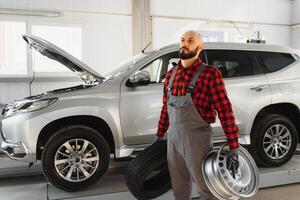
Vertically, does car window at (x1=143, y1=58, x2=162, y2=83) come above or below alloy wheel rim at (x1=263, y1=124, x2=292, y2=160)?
above

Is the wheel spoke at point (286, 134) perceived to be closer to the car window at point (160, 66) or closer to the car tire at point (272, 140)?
the car tire at point (272, 140)

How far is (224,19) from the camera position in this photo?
8.56m

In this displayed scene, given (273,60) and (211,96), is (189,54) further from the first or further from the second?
(273,60)

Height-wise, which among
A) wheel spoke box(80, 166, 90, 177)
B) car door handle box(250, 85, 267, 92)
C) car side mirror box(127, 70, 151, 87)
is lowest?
wheel spoke box(80, 166, 90, 177)

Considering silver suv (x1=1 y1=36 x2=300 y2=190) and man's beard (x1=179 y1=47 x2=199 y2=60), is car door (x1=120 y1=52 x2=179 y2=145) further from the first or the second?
man's beard (x1=179 y1=47 x2=199 y2=60)

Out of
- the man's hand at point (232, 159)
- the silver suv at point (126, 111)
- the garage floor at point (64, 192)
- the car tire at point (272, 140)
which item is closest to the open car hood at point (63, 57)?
the silver suv at point (126, 111)

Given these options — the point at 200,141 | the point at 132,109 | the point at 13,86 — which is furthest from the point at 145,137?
the point at 13,86

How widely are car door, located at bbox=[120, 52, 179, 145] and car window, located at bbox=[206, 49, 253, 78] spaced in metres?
0.83

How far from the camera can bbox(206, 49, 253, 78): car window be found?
411 cm

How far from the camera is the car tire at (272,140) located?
4152 mm

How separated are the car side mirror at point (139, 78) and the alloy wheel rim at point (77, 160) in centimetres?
78

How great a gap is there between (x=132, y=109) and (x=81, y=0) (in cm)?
437

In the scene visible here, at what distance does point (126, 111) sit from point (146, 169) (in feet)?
3.18

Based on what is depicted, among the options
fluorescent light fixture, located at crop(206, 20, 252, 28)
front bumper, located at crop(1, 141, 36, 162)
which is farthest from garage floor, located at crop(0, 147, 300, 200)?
fluorescent light fixture, located at crop(206, 20, 252, 28)
